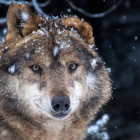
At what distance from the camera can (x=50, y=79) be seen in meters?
2.89

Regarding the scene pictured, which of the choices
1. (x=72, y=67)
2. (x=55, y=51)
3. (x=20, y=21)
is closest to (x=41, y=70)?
(x=55, y=51)

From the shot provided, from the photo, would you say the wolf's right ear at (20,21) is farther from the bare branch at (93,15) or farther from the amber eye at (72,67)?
the bare branch at (93,15)

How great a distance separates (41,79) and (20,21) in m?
0.72

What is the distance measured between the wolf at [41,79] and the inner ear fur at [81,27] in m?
0.14

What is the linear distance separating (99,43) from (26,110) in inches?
173

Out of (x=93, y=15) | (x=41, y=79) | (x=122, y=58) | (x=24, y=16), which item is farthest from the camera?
(x=122, y=58)

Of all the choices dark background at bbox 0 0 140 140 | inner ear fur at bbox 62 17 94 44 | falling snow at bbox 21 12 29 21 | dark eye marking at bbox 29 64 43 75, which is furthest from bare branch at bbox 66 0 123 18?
dark eye marking at bbox 29 64 43 75

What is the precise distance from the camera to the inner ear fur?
3.38 metres

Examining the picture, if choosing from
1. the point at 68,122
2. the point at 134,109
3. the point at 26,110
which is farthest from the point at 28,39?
the point at 134,109

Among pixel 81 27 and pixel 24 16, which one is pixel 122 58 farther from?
pixel 24 16

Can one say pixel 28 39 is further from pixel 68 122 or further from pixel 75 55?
pixel 68 122

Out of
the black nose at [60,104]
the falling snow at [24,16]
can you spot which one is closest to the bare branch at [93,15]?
the falling snow at [24,16]

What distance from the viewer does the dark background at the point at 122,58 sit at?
6.99m

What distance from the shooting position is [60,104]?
2654mm
